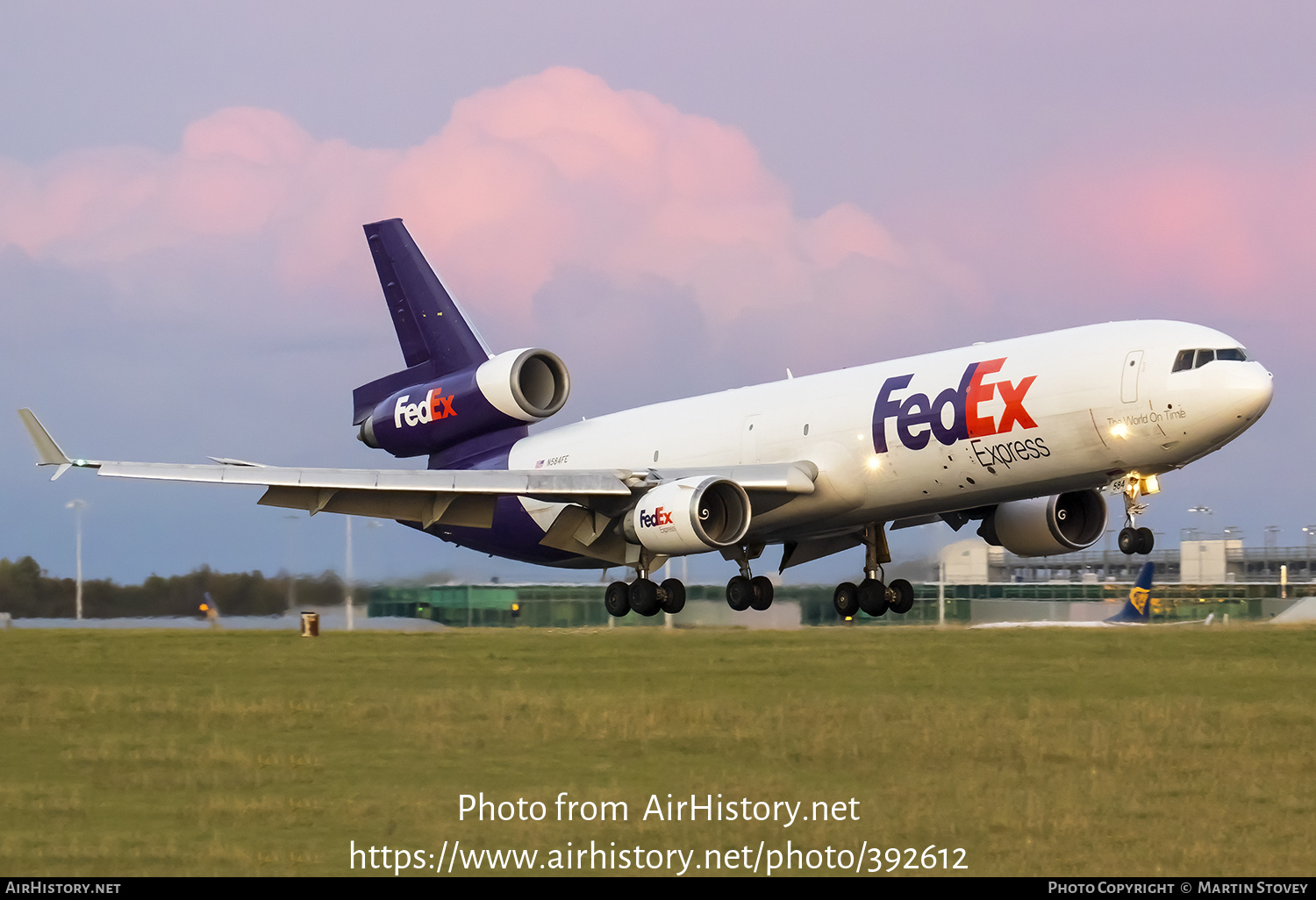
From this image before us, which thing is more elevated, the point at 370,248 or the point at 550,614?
the point at 370,248

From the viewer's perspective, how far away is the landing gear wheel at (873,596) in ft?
113

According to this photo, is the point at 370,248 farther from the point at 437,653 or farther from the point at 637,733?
the point at 637,733

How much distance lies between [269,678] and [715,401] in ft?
48.5

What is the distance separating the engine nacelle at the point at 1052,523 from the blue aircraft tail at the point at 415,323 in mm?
12899

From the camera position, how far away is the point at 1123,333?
27.3 meters

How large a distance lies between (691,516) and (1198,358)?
9.20 meters

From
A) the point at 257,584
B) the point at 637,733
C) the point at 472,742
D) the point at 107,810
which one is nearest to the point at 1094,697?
the point at 637,733

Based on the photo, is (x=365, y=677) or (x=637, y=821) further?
(x=365, y=677)

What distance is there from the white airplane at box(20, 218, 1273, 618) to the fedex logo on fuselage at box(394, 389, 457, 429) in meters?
0.05

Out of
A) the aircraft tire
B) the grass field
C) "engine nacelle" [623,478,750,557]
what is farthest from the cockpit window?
the aircraft tire

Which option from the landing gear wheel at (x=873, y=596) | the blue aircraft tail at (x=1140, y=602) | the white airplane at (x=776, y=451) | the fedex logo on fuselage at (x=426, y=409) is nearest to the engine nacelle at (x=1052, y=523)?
the white airplane at (x=776, y=451)

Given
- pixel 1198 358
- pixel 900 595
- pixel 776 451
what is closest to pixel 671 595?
pixel 776 451

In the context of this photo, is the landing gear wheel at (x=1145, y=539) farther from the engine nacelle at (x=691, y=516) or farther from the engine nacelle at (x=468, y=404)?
the engine nacelle at (x=468, y=404)

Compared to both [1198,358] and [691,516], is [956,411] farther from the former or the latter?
[691,516]
